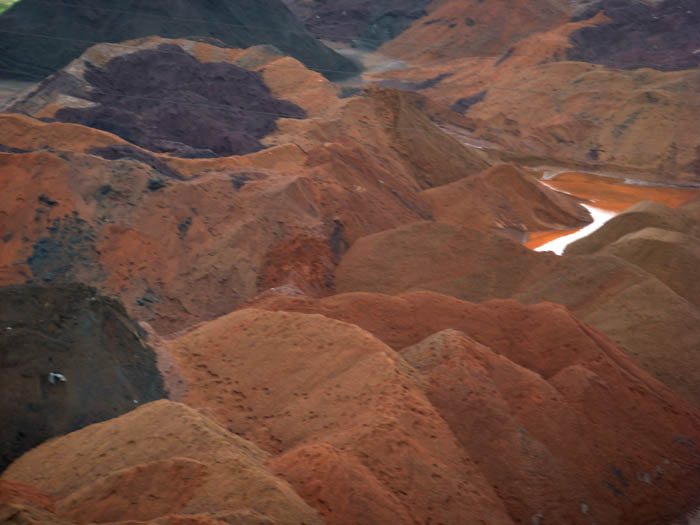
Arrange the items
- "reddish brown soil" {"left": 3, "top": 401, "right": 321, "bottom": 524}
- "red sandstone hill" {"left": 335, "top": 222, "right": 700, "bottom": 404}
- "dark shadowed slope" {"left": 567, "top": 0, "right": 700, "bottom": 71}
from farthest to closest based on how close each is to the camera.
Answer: "dark shadowed slope" {"left": 567, "top": 0, "right": 700, "bottom": 71}, "red sandstone hill" {"left": 335, "top": 222, "right": 700, "bottom": 404}, "reddish brown soil" {"left": 3, "top": 401, "right": 321, "bottom": 524}

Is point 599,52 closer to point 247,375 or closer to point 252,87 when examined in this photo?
point 252,87

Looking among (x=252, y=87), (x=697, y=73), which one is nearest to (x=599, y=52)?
(x=697, y=73)

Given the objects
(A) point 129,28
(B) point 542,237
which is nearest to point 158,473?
(B) point 542,237

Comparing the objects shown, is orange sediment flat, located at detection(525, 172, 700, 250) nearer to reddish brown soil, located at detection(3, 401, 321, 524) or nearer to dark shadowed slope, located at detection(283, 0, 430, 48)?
reddish brown soil, located at detection(3, 401, 321, 524)

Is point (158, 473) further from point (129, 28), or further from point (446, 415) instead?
point (129, 28)

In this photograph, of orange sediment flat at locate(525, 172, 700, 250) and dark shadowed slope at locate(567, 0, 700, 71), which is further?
dark shadowed slope at locate(567, 0, 700, 71)

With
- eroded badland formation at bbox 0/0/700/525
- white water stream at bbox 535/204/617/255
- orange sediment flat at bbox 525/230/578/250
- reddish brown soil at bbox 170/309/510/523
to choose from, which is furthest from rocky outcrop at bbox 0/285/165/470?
orange sediment flat at bbox 525/230/578/250
